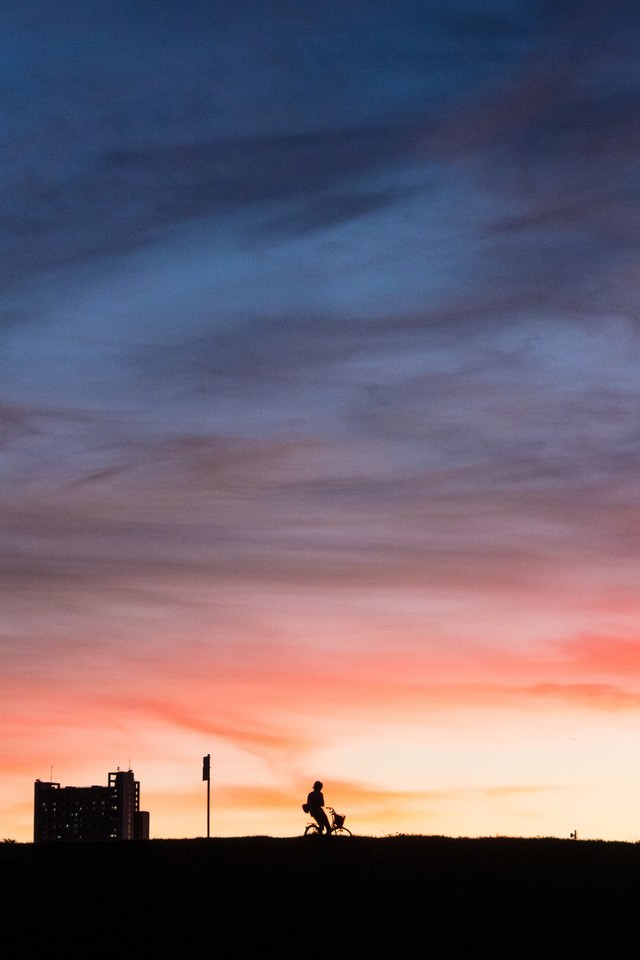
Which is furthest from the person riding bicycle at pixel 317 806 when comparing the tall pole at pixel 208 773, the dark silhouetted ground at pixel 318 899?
the tall pole at pixel 208 773

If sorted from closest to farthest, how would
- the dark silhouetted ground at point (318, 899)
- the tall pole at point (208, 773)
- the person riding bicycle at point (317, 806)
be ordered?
the dark silhouetted ground at point (318, 899) → the person riding bicycle at point (317, 806) → the tall pole at point (208, 773)

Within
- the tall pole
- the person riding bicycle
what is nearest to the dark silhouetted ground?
the person riding bicycle

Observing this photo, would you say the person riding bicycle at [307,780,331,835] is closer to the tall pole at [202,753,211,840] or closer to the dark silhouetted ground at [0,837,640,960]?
the dark silhouetted ground at [0,837,640,960]

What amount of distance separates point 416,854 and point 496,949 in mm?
10094

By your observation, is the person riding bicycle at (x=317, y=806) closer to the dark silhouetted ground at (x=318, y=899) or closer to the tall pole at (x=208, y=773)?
the dark silhouetted ground at (x=318, y=899)

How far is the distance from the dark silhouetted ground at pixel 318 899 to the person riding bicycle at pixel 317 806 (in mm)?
564

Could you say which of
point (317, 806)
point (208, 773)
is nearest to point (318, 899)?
point (317, 806)

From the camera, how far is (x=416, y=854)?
48.6 m

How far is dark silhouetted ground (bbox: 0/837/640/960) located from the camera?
38188 mm

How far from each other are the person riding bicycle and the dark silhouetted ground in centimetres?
56

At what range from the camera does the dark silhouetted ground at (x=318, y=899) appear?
1503 inches

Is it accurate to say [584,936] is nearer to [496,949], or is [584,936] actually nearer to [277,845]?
[496,949]

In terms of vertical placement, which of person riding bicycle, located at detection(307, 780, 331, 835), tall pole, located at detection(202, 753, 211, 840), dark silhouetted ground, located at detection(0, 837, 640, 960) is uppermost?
tall pole, located at detection(202, 753, 211, 840)

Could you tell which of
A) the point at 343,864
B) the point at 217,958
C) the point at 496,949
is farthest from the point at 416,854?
the point at 217,958
